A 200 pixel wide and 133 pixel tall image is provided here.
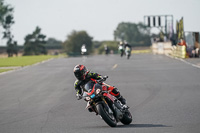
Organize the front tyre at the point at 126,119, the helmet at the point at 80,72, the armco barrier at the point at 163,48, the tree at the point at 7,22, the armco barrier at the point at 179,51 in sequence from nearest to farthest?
1. the helmet at the point at 80,72
2. the front tyre at the point at 126,119
3. the armco barrier at the point at 179,51
4. the armco barrier at the point at 163,48
5. the tree at the point at 7,22

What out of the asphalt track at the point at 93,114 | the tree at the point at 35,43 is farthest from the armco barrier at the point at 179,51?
the tree at the point at 35,43

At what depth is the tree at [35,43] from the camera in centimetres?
13600

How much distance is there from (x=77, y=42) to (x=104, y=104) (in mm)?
130966

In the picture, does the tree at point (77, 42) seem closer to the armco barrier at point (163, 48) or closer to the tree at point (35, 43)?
the tree at point (35, 43)

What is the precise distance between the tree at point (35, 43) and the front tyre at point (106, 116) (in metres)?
124

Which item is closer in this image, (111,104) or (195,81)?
(111,104)

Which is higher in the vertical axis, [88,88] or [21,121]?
[88,88]

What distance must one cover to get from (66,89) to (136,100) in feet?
17.5

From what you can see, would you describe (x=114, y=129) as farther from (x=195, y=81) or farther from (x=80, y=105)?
(x=195, y=81)

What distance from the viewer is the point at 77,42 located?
140750 mm

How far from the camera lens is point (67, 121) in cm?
1175

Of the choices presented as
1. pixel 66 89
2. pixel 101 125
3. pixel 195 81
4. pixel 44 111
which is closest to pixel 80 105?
pixel 44 111

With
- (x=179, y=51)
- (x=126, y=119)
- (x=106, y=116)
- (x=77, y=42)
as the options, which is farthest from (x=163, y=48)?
(x=77, y=42)

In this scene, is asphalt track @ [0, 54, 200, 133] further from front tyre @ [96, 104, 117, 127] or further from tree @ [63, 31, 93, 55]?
tree @ [63, 31, 93, 55]
